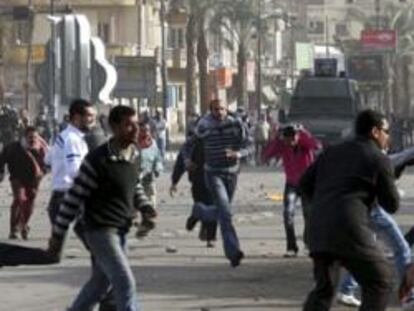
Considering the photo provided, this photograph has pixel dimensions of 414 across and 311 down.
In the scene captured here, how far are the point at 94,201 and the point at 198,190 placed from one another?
9219mm

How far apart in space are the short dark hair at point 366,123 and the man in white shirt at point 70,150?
3552 millimetres

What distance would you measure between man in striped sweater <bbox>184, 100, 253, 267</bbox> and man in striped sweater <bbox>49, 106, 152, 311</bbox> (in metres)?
6.05

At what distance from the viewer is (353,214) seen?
10398mm

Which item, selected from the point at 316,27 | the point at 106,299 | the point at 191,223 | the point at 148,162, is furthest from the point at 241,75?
the point at 316,27

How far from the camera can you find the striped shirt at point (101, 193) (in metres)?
11.2

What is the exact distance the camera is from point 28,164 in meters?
22.6

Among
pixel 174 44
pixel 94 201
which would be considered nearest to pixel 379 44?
pixel 174 44

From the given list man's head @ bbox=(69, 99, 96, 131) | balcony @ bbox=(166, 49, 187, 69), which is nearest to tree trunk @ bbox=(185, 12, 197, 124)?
balcony @ bbox=(166, 49, 187, 69)

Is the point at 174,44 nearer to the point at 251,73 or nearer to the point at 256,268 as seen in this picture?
the point at 251,73

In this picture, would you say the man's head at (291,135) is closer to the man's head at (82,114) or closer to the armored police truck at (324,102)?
the man's head at (82,114)

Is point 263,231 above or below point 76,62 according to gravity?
Answer: below

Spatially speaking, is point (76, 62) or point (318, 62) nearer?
point (76, 62)

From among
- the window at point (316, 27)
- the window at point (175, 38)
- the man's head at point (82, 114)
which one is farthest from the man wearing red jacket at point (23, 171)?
the window at point (316, 27)

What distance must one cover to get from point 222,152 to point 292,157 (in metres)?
1.57
